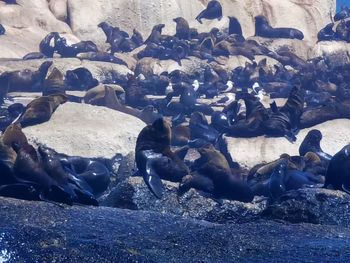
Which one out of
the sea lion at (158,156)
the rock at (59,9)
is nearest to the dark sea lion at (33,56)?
the rock at (59,9)

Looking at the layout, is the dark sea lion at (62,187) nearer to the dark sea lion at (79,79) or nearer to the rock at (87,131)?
the rock at (87,131)

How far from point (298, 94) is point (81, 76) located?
20.8 ft

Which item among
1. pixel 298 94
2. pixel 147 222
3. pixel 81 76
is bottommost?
pixel 81 76

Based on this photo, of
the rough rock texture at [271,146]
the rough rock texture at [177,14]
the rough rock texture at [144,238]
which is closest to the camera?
the rough rock texture at [144,238]

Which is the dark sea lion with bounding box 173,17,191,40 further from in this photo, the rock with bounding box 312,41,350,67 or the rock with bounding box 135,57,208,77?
the rock with bounding box 312,41,350,67

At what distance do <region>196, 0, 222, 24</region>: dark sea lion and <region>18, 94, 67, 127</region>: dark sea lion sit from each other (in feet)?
43.8

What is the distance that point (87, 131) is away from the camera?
1111cm

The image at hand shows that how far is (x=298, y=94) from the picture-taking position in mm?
12492

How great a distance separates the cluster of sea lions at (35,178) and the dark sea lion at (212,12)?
55.0 ft

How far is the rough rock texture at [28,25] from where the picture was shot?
2156 cm

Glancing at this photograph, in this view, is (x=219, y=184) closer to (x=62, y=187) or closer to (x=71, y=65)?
(x=62, y=187)

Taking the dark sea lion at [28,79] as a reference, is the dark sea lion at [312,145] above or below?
above

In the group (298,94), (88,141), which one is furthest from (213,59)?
(88,141)

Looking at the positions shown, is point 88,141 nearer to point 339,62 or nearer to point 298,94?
point 298,94
